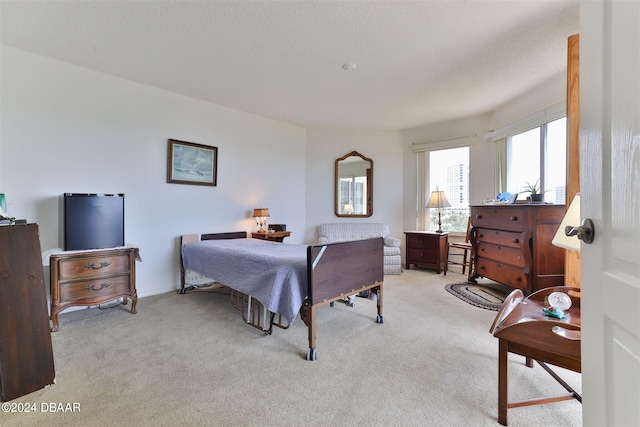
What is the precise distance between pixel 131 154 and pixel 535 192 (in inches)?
192

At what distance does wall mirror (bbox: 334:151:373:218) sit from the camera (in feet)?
17.4

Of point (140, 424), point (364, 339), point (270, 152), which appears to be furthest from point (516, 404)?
point (270, 152)

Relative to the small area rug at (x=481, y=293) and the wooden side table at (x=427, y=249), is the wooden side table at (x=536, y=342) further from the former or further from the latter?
the wooden side table at (x=427, y=249)

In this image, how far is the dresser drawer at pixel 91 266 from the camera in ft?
8.07

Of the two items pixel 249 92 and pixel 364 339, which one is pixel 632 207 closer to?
pixel 364 339

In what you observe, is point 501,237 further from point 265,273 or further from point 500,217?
point 265,273

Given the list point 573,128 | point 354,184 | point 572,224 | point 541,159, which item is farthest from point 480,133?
point 572,224

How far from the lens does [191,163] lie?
375cm

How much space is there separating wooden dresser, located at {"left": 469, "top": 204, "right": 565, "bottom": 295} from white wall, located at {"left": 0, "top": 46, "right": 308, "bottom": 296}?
3273 mm

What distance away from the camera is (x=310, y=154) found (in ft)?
17.4

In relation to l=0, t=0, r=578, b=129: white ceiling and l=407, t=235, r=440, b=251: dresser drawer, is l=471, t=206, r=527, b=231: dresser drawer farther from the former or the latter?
l=0, t=0, r=578, b=129: white ceiling

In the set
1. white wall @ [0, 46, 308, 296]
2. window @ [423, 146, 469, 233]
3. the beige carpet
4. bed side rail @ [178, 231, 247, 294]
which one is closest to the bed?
the beige carpet

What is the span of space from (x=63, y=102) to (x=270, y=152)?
2.61 m

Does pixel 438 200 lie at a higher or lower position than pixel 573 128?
lower
